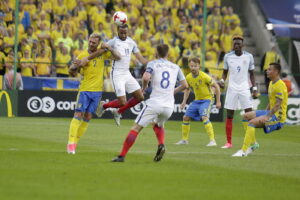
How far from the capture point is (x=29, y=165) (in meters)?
12.5

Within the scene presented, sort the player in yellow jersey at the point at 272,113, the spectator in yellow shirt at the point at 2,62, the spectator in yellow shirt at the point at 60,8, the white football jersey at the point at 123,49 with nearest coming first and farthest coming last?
the player in yellow jersey at the point at 272,113 → the white football jersey at the point at 123,49 → the spectator in yellow shirt at the point at 2,62 → the spectator in yellow shirt at the point at 60,8

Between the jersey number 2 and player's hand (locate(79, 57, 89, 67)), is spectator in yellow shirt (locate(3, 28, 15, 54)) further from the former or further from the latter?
the jersey number 2

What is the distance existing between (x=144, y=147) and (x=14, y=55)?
1134 cm

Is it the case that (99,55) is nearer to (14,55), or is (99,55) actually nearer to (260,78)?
(14,55)

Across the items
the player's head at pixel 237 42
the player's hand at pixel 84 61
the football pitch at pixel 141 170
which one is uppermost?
the player's head at pixel 237 42

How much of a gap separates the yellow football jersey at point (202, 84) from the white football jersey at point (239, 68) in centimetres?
52

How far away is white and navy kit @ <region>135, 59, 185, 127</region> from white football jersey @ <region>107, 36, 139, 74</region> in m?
3.27

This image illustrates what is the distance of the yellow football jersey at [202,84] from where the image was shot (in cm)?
1886

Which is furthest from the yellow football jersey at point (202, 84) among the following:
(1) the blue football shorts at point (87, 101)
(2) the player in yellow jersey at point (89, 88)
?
(1) the blue football shorts at point (87, 101)

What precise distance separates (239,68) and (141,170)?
23.0 feet

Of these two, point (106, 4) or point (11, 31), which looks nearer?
point (11, 31)

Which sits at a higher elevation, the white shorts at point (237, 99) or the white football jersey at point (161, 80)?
the white football jersey at point (161, 80)

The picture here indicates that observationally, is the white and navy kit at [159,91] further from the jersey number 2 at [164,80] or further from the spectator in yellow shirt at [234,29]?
the spectator in yellow shirt at [234,29]

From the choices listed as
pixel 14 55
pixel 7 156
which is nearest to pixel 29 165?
pixel 7 156
